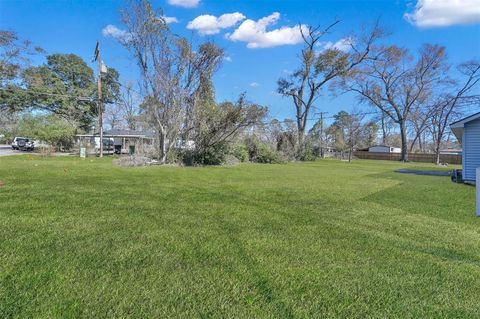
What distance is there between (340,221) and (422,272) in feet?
6.61

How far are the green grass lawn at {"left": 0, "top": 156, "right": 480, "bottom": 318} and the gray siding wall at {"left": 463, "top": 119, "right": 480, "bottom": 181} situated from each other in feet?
23.9

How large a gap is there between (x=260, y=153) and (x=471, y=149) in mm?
14560

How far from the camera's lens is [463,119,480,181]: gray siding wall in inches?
475

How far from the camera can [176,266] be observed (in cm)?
297

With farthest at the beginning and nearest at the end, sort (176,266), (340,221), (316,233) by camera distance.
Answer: (340,221), (316,233), (176,266)

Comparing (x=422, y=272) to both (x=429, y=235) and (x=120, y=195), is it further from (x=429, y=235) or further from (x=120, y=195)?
(x=120, y=195)

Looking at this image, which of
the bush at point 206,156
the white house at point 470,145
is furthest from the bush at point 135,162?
the white house at point 470,145

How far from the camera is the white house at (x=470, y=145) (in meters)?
12.0

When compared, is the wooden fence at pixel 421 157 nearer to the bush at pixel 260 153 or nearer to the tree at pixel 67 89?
the bush at pixel 260 153

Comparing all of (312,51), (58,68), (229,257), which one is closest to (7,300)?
(229,257)

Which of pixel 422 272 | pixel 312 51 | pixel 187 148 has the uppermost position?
pixel 312 51

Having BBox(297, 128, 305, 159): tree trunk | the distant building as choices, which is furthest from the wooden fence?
the distant building

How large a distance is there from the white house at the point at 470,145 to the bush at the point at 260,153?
13.9m

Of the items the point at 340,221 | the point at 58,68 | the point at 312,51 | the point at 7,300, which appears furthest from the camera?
the point at 58,68
